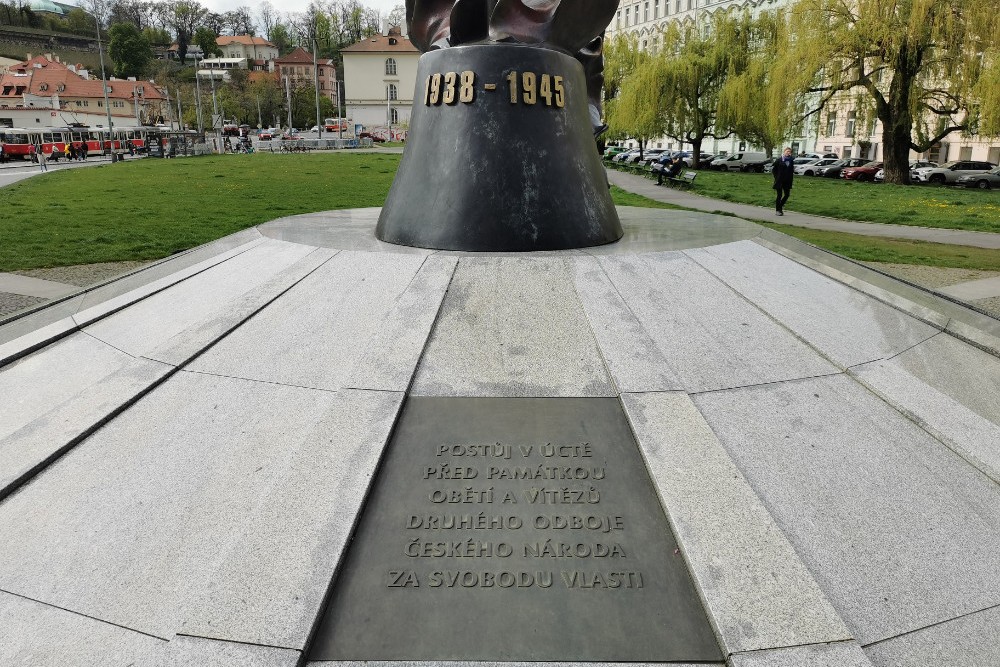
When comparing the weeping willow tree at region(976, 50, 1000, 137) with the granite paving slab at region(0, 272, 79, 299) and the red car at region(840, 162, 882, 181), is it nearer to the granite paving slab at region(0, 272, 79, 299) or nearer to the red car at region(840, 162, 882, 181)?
the red car at region(840, 162, 882, 181)

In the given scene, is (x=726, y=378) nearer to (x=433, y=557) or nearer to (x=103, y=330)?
(x=433, y=557)

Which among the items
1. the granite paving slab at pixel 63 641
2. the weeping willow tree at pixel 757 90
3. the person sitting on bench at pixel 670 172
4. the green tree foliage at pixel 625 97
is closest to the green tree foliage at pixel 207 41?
the green tree foliage at pixel 625 97

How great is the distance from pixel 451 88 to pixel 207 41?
135771 millimetres

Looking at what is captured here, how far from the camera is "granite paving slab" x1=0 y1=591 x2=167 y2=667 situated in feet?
8.36

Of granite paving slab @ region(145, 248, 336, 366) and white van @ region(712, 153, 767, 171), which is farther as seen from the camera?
white van @ region(712, 153, 767, 171)

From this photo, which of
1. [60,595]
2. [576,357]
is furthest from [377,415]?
[60,595]

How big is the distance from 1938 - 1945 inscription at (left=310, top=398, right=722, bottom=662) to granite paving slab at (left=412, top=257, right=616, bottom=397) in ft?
0.56

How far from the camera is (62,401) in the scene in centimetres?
406

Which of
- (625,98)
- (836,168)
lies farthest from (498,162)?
(836,168)

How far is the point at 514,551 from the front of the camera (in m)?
3.03

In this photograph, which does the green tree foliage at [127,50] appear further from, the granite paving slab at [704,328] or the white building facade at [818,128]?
the granite paving slab at [704,328]

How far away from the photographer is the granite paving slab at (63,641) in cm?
255

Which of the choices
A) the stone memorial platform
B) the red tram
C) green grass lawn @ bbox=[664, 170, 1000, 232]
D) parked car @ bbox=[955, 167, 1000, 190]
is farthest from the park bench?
the red tram

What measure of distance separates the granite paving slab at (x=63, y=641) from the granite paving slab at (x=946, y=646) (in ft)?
8.48
